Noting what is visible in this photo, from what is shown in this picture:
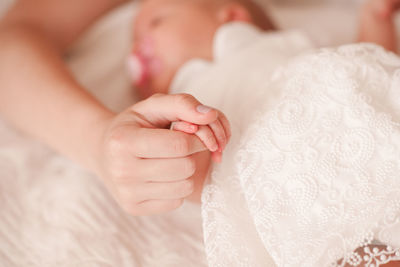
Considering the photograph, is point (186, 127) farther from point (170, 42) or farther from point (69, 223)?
point (170, 42)

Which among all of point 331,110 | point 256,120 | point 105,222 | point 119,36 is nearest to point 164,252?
point 105,222

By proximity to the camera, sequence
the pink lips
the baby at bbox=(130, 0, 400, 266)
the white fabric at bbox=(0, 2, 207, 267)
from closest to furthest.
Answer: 1. the white fabric at bbox=(0, 2, 207, 267)
2. the baby at bbox=(130, 0, 400, 266)
3. the pink lips

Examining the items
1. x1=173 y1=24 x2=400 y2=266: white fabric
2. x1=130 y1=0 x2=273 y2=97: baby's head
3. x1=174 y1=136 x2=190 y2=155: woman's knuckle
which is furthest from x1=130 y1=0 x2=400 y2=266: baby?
x1=174 y1=136 x2=190 y2=155: woman's knuckle

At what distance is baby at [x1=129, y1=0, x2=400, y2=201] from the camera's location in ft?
3.67

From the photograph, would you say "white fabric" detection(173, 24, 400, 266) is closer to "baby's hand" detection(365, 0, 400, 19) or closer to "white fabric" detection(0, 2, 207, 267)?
"white fabric" detection(0, 2, 207, 267)

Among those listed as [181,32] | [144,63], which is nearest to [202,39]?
[181,32]

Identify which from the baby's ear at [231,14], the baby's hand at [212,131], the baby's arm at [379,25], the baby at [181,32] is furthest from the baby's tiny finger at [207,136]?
the baby's arm at [379,25]

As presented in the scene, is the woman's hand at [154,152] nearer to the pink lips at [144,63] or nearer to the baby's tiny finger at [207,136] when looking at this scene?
the baby's tiny finger at [207,136]

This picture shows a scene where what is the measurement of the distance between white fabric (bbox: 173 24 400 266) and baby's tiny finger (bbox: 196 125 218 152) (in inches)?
3.6

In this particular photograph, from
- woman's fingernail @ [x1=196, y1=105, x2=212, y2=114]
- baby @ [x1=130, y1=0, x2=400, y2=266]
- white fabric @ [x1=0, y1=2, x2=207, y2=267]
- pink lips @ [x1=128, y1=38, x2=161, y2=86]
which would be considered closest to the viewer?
woman's fingernail @ [x1=196, y1=105, x2=212, y2=114]

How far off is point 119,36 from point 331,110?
929mm

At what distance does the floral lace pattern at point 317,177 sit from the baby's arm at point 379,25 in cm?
48

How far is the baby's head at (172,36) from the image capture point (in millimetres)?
1116

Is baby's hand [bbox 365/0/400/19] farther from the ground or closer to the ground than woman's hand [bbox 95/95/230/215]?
farther from the ground
